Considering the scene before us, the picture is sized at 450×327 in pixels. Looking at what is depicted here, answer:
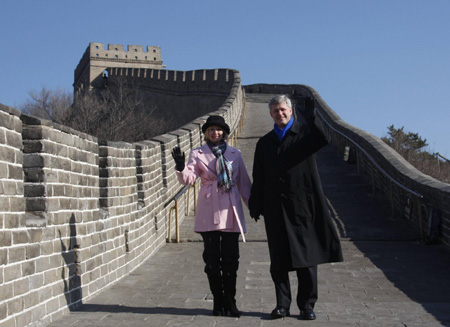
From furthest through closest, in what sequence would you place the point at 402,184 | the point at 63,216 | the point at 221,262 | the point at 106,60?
the point at 106,60 → the point at 402,184 → the point at 63,216 → the point at 221,262

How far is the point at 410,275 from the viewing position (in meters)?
7.89

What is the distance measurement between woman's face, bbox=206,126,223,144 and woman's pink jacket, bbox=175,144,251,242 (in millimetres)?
87

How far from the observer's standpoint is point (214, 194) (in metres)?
6.10

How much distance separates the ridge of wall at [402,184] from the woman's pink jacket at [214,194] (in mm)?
792

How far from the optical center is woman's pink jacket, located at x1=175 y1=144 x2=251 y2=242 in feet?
19.7

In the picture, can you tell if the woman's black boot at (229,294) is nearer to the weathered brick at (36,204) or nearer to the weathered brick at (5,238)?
the weathered brick at (36,204)

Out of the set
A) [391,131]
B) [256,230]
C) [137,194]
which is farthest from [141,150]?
[391,131]

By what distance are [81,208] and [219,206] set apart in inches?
61.7

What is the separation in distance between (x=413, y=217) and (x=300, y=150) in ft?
18.8

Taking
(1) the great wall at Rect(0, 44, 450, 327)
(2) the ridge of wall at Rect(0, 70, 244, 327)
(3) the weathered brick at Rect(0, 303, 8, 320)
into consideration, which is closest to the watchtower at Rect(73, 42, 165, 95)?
(1) the great wall at Rect(0, 44, 450, 327)

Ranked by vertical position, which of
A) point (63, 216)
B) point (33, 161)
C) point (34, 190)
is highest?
point (33, 161)

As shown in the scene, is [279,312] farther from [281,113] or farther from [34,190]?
[34,190]

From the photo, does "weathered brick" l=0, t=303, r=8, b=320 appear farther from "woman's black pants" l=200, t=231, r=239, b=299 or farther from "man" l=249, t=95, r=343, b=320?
"man" l=249, t=95, r=343, b=320

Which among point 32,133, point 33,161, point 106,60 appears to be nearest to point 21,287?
point 33,161
